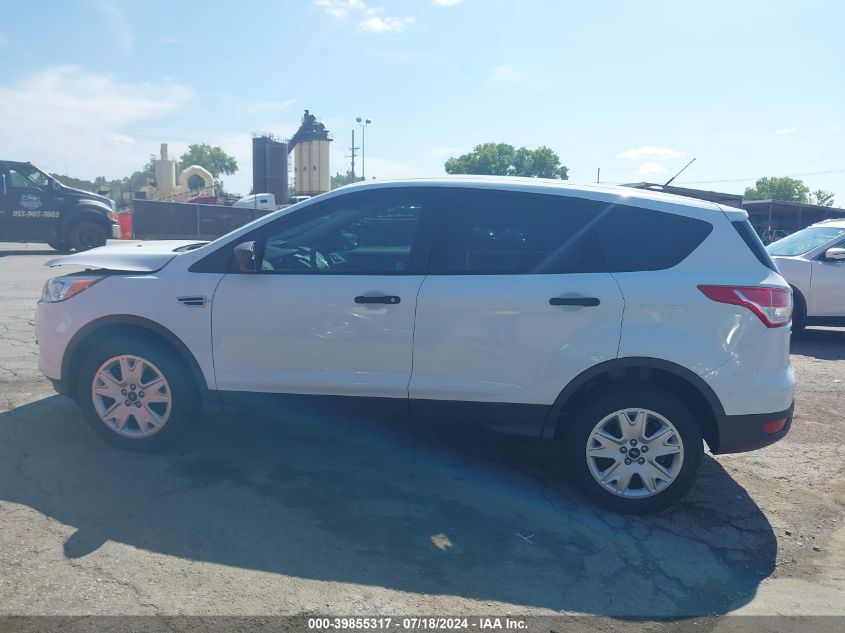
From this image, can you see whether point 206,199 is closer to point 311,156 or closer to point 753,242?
point 311,156

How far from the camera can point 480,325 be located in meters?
4.16

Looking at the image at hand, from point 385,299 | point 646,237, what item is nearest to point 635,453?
point 646,237

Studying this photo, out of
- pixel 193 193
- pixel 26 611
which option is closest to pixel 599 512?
pixel 26 611

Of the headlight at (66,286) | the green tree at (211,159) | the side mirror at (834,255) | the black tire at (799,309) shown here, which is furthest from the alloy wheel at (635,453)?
the green tree at (211,159)

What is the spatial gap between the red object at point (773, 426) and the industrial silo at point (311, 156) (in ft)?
163

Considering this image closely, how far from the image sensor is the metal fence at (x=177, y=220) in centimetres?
2266

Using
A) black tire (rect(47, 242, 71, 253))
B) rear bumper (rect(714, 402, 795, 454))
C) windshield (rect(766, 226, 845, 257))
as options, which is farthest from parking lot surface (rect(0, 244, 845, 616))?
black tire (rect(47, 242, 71, 253))

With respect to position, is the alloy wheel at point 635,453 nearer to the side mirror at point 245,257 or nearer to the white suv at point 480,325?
the white suv at point 480,325

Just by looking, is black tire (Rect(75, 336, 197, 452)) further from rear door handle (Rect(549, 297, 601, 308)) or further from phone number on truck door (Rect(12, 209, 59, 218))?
phone number on truck door (Rect(12, 209, 59, 218))

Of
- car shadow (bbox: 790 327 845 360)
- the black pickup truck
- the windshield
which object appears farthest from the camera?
the black pickup truck

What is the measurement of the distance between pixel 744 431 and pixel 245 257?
3153 mm

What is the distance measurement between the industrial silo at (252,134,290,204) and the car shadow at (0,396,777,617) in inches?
1604

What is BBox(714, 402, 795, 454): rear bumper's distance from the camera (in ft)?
13.3

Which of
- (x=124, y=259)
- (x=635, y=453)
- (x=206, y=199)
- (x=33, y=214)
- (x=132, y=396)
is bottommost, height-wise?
(x=635, y=453)
